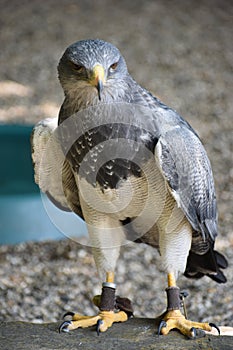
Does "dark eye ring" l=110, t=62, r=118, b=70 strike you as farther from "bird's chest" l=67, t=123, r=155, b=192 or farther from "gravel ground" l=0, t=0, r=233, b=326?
"gravel ground" l=0, t=0, r=233, b=326

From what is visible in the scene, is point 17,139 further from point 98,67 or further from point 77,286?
point 98,67

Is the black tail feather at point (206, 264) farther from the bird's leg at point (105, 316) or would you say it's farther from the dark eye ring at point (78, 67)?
the dark eye ring at point (78, 67)

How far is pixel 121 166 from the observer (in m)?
3.19

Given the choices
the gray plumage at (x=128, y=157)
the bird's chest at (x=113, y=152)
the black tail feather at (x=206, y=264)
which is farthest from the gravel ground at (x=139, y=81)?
the bird's chest at (x=113, y=152)

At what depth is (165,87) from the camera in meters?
8.45

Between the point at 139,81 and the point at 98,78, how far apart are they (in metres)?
5.64

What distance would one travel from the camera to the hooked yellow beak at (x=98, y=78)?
2898 millimetres

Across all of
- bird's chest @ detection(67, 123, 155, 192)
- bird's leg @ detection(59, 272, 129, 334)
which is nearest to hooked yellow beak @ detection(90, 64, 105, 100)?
bird's chest @ detection(67, 123, 155, 192)

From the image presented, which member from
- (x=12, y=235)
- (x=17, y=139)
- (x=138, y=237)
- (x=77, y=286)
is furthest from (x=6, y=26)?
(x=138, y=237)

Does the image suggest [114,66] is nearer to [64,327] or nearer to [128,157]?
[128,157]

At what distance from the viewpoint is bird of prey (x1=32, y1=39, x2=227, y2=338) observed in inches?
123

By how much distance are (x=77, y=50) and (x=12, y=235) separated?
105 inches

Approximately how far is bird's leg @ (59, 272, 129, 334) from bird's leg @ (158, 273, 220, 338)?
0.79 ft

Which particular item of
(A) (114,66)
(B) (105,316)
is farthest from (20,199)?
(A) (114,66)
